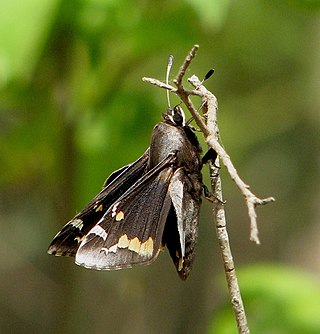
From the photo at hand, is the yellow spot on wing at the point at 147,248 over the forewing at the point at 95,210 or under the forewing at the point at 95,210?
under

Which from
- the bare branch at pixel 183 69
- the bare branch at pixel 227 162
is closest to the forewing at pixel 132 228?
the bare branch at pixel 227 162

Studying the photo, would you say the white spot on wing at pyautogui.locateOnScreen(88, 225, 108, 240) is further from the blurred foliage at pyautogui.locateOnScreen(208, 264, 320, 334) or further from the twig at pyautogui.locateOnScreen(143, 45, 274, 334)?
the blurred foliage at pyautogui.locateOnScreen(208, 264, 320, 334)

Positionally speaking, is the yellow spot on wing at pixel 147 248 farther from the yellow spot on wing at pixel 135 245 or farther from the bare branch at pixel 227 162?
the bare branch at pixel 227 162

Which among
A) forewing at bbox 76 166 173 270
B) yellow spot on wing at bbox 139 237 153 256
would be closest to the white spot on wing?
forewing at bbox 76 166 173 270

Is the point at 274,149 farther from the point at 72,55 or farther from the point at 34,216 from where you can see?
the point at 72,55

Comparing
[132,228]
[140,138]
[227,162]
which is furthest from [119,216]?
[140,138]

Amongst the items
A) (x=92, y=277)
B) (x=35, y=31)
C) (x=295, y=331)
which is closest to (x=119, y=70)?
(x=35, y=31)

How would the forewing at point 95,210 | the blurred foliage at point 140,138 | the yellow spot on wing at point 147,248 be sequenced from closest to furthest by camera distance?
the yellow spot on wing at point 147,248
the forewing at point 95,210
the blurred foliage at point 140,138
